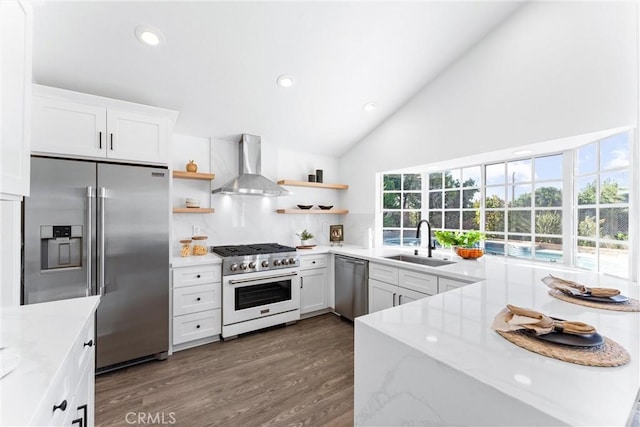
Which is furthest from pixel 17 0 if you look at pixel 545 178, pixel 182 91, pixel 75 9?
pixel 545 178

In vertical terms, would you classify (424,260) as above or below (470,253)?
below

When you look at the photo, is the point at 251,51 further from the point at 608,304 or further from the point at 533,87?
the point at 608,304

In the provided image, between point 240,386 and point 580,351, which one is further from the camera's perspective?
point 240,386

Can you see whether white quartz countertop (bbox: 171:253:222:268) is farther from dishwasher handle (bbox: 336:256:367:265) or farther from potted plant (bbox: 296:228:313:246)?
dishwasher handle (bbox: 336:256:367:265)

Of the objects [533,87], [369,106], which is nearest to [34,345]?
[369,106]

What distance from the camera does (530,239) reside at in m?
2.65

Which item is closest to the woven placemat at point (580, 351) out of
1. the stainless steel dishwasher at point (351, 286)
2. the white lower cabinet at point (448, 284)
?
the white lower cabinet at point (448, 284)

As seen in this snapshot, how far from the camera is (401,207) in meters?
3.77

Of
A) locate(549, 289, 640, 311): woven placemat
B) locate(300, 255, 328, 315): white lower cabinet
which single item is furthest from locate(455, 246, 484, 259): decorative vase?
locate(300, 255, 328, 315): white lower cabinet

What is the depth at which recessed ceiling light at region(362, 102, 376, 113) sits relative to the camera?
10.3 ft

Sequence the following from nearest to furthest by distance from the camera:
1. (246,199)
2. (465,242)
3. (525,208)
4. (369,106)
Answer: (525,208), (465,242), (369,106), (246,199)

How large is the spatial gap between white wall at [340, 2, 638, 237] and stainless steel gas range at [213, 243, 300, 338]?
6.26ft

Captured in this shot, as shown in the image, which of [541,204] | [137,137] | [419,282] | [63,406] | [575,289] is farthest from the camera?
[541,204]

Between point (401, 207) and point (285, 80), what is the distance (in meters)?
2.22
